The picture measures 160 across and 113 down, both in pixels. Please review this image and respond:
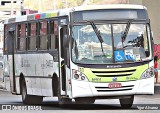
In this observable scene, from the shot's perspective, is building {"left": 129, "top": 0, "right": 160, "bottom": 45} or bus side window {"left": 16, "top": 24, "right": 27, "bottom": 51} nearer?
bus side window {"left": 16, "top": 24, "right": 27, "bottom": 51}

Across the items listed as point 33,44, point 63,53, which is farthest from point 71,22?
point 33,44

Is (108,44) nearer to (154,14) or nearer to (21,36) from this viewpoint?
(21,36)

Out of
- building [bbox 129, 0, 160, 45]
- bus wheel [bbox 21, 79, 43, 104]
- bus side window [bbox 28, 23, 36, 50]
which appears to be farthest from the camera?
building [bbox 129, 0, 160, 45]

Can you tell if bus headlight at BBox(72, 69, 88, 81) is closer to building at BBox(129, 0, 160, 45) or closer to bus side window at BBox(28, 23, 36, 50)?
bus side window at BBox(28, 23, 36, 50)

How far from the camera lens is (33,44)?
81.9ft

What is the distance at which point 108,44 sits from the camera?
2139cm

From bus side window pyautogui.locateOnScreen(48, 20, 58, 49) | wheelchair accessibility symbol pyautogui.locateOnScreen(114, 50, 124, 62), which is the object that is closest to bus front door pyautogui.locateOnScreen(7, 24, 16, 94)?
bus side window pyautogui.locateOnScreen(48, 20, 58, 49)

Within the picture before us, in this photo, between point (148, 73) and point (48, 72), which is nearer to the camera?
point (148, 73)

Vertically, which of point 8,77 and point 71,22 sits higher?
point 71,22

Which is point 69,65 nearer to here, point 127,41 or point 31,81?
point 127,41

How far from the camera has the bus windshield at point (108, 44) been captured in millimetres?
21328

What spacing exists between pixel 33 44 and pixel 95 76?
4.28 metres

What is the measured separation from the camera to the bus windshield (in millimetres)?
21328

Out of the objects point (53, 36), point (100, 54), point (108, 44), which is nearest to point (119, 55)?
point (108, 44)
